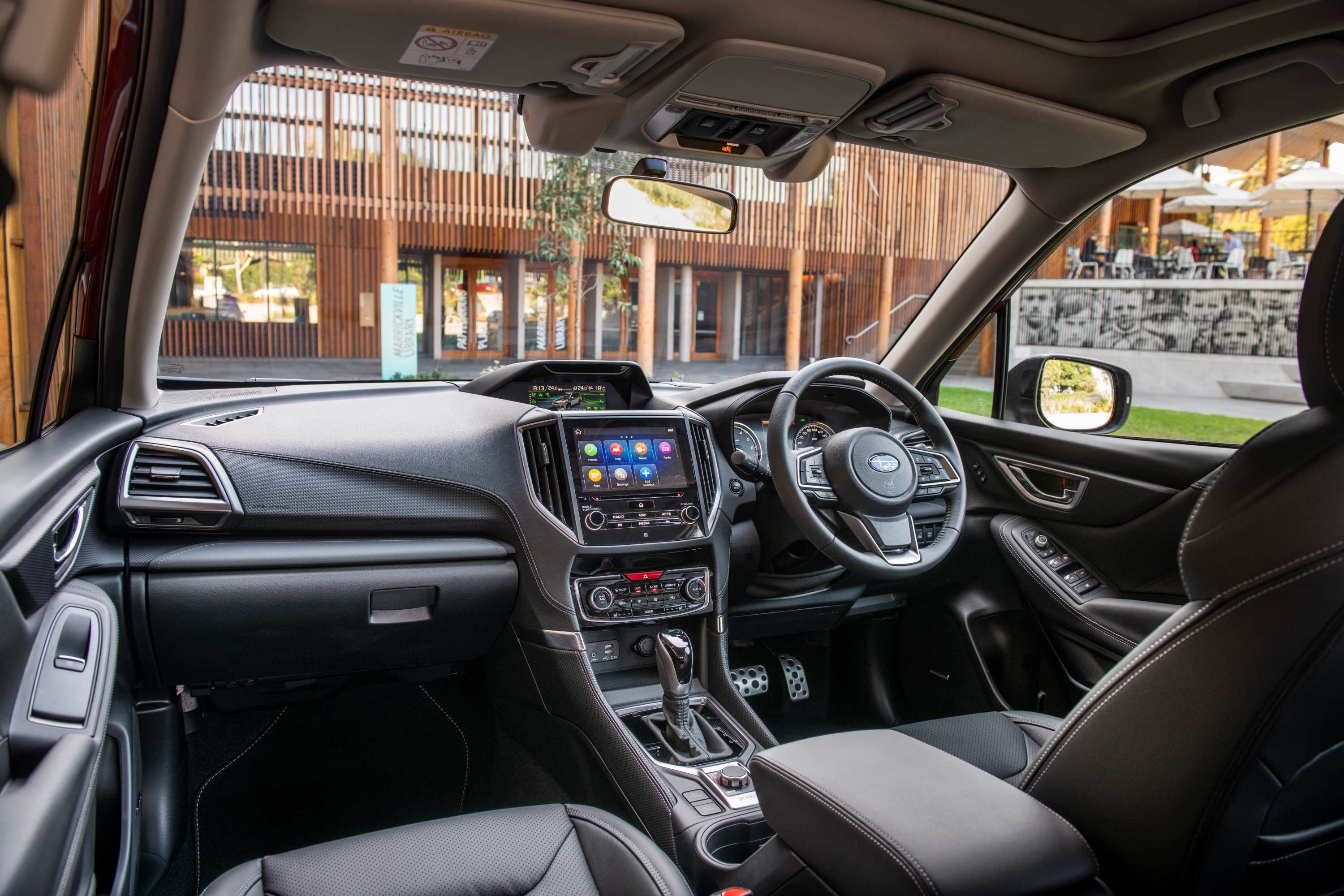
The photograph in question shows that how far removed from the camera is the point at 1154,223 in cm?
327

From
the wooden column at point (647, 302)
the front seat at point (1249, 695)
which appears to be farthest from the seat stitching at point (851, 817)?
the wooden column at point (647, 302)

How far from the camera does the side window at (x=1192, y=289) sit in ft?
9.04

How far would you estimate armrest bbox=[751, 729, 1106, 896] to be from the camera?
1.05 metres

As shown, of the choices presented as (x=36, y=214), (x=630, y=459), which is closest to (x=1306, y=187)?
(x=630, y=459)

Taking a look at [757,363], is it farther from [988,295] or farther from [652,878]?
[652,878]

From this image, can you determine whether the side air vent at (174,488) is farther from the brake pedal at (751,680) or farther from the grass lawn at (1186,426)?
the grass lawn at (1186,426)

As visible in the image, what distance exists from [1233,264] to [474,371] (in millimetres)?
3340

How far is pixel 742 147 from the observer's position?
2.48 meters

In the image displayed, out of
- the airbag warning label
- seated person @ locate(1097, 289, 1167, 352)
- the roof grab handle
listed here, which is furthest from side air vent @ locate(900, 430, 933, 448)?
the airbag warning label

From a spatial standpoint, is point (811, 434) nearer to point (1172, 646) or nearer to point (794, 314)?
point (794, 314)

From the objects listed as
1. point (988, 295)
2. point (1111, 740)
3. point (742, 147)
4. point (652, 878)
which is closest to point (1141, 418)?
point (988, 295)

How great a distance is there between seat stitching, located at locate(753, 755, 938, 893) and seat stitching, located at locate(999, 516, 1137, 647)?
63.3 inches

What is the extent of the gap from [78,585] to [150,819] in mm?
685

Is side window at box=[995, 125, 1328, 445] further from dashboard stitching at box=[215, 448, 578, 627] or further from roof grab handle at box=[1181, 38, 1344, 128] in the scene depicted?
dashboard stitching at box=[215, 448, 578, 627]
